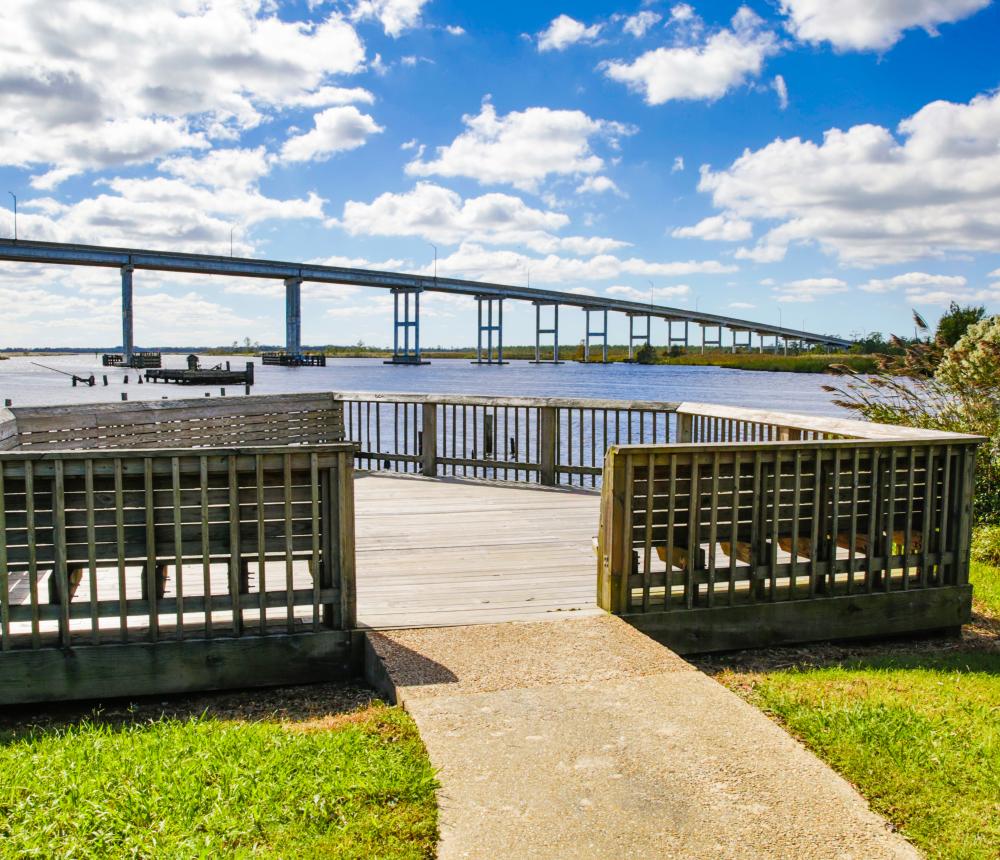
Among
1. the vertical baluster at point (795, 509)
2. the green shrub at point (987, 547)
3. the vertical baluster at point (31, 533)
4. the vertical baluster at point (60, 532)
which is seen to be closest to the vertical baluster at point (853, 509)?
the vertical baluster at point (795, 509)

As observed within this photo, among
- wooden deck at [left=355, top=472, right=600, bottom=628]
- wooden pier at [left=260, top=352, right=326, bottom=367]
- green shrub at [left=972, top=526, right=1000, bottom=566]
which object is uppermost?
wooden pier at [left=260, top=352, right=326, bottom=367]

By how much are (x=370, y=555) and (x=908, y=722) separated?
3.71 m

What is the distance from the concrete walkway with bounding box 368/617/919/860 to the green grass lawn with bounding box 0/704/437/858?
0.15 m

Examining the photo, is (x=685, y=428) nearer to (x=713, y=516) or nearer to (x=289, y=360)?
(x=713, y=516)

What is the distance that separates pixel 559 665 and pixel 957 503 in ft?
9.46

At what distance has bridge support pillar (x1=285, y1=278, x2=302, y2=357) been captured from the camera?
8281 centimetres

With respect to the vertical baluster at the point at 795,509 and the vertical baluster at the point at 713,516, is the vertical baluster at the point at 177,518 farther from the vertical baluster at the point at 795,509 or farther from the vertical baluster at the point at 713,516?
the vertical baluster at the point at 795,509

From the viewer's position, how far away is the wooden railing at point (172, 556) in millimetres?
3865

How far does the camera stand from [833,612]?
16.2 feet

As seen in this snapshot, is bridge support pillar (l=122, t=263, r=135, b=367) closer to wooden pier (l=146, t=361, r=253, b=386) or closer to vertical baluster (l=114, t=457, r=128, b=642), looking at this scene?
wooden pier (l=146, t=361, r=253, b=386)

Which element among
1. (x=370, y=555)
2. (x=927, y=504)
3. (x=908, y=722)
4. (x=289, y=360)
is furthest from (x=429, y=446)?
(x=289, y=360)

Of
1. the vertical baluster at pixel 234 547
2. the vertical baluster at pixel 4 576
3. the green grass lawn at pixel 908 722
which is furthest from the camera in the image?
the vertical baluster at pixel 234 547

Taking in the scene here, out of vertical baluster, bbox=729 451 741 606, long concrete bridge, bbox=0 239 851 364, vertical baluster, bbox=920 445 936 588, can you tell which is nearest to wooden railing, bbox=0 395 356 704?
vertical baluster, bbox=729 451 741 606

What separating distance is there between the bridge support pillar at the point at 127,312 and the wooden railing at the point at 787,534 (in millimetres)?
75631
